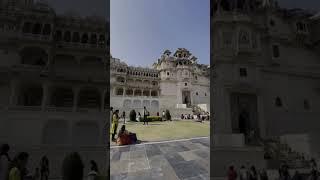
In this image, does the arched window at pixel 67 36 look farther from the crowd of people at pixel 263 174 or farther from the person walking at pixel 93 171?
the crowd of people at pixel 263 174

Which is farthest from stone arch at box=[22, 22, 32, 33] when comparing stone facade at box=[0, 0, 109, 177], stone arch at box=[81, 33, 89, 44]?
stone arch at box=[81, 33, 89, 44]

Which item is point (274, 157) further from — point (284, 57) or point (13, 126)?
point (13, 126)

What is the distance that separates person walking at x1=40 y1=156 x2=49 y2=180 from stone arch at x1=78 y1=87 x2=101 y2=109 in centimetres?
73

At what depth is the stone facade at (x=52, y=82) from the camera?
3197mm

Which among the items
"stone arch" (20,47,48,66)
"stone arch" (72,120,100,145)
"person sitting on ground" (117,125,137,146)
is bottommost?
"person sitting on ground" (117,125,137,146)

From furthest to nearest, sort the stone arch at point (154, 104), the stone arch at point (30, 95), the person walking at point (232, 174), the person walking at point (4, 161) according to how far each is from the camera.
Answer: the stone arch at point (154, 104), the person walking at point (232, 174), the stone arch at point (30, 95), the person walking at point (4, 161)

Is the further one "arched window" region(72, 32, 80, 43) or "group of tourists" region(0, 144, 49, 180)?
"arched window" region(72, 32, 80, 43)

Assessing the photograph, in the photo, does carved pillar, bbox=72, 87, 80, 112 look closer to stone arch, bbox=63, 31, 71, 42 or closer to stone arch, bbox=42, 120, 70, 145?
stone arch, bbox=42, 120, 70, 145

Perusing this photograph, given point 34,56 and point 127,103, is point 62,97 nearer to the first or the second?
point 34,56

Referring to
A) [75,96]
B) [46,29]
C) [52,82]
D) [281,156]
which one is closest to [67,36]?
[46,29]

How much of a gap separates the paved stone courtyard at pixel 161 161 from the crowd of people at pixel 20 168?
0.47 metres

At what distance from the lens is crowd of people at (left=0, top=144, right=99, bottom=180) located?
118 inches

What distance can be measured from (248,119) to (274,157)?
617 millimetres

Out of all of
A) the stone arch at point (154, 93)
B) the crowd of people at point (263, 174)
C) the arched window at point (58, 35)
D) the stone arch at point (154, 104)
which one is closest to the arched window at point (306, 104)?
the crowd of people at point (263, 174)
